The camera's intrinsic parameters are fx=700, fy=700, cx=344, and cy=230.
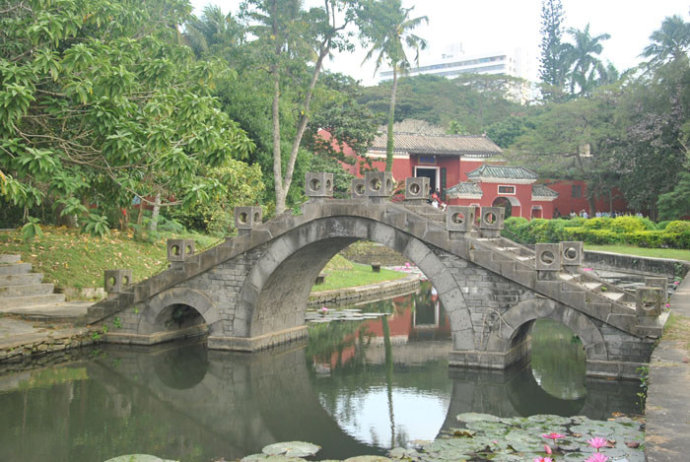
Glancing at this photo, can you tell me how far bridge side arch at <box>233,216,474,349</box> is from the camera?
11914 mm

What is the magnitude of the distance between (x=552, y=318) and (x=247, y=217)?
5.83 meters

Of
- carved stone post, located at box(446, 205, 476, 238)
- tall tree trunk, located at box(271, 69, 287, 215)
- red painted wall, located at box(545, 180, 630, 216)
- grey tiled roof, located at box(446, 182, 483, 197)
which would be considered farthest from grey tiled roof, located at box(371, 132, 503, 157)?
carved stone post, located at box(446, 205, 476, 238)

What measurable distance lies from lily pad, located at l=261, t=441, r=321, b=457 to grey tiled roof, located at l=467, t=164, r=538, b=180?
3510 cm

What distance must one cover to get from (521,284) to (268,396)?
451cm

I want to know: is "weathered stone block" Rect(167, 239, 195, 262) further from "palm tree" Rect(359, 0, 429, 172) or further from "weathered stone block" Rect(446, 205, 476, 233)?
"palm tree" Rect(359, 0, 429, 172)

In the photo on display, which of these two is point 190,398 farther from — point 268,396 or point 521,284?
point 521,284

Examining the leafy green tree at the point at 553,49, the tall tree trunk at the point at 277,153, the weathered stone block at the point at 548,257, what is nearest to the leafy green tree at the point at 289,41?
the tall tree trunk at the point at 277,153

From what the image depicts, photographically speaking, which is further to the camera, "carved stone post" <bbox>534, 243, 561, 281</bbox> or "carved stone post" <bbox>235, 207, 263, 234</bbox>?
"carved stone post" <bbox>235, 207, 263, 234</bbox>

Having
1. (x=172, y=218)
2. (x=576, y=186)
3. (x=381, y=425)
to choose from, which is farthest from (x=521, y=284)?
(x=576, y=186)

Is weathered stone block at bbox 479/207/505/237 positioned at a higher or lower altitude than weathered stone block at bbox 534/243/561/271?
higher

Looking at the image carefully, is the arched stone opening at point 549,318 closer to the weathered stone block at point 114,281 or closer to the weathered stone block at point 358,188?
the weathered stone block at point 358,188

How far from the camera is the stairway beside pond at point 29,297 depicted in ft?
47.8

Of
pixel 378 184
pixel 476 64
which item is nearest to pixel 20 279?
pixel 378 184

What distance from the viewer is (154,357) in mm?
13539
